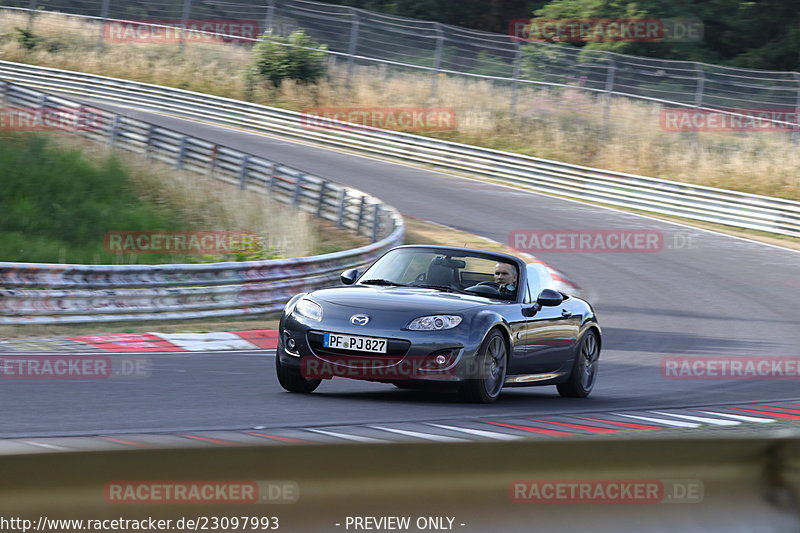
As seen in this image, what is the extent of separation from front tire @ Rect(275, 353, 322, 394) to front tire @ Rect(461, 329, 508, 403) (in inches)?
49.9

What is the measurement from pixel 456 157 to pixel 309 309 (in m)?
25.0

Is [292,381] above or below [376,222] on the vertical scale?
above

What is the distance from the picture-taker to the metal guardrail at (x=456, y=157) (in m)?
28.6

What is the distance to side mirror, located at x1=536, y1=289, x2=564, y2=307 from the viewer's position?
9359 millimetres

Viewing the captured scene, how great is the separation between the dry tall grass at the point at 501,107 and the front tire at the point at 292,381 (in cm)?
2467

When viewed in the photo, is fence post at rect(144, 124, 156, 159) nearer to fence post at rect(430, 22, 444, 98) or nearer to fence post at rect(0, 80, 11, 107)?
fence post at rect(0, 80, 11, 107)

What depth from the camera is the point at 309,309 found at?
864 centimetres

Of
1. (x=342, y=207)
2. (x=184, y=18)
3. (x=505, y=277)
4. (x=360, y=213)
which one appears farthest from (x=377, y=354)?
(x=184, y=18)

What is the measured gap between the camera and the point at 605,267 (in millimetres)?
22906

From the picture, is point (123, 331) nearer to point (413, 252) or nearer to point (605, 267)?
point (413, 252)

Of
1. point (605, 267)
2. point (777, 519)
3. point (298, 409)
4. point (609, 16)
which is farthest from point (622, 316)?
point (609, 16)

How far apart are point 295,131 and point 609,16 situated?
53.6 ft

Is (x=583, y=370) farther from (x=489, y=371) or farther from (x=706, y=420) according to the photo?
(x=489, y=371)

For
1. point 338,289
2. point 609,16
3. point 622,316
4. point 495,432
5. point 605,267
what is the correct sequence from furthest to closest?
point 609,16
point 605,267
point 622,316
point 338,289
point 495,432
